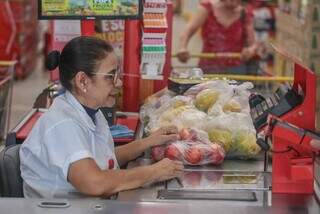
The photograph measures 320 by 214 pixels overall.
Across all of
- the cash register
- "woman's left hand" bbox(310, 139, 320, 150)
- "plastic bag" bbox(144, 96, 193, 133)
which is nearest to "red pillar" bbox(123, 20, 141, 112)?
"plastic bag" bbox(144, 96, 193, 133)

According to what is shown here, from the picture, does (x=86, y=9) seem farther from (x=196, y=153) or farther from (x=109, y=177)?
(x=109, y=177)

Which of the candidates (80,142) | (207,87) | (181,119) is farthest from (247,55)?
(80,142)

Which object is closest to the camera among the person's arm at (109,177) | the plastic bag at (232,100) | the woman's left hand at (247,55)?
the person's arm at (109,177)

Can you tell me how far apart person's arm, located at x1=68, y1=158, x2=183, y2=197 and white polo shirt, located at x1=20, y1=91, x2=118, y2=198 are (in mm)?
39

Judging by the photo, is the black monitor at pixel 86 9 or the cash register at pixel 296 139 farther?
the black monitor at pixel 86 9

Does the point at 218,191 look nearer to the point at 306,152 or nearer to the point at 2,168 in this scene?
the point at 306,152

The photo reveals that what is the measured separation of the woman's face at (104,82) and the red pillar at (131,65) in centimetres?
114

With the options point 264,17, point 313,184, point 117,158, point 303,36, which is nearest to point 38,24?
point 264,17

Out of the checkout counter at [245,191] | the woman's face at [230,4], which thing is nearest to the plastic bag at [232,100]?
the checkout counter at [245,191]

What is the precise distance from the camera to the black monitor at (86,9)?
3.27 meters

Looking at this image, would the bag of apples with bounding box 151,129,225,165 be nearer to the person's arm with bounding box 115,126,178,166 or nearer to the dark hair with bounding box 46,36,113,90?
the person's arm with bounding box 115,126,178,166

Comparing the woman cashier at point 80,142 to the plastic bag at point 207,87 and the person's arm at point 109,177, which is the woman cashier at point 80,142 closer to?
the person's arm at point 109,177

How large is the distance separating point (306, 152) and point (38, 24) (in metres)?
9.39

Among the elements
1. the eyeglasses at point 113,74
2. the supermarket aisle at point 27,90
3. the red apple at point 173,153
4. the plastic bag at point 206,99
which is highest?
the eyeglasses at point 113,74
